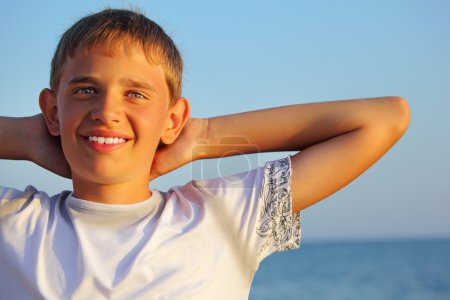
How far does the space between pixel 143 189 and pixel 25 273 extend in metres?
0.48

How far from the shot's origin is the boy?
2.04 m

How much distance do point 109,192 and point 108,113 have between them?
0.30 m

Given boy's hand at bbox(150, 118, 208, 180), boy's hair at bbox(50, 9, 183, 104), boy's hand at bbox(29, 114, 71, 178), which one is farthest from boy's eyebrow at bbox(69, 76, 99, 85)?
boy's hand at bbox(150, 118, 208, 180)

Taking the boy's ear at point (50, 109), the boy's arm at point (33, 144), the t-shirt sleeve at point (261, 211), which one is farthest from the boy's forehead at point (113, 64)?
the t-shirt sleeve at point (261, 211)

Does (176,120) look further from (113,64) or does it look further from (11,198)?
(11,198)

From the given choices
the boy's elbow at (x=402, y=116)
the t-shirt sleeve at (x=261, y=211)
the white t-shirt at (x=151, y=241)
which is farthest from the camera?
the boy's elbow at (x=402, y=116)

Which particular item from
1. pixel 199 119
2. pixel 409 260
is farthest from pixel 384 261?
pixel 199 119

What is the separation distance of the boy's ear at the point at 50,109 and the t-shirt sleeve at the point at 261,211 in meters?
0.61

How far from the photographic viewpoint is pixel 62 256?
6.76 feet

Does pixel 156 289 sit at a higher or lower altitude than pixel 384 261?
higher

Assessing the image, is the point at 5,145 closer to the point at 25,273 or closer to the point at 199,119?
the point at 25,273

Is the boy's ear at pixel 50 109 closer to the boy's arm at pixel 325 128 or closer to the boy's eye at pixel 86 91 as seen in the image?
the boy's eye at pixel 86 91

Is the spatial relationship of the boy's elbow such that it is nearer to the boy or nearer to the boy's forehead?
the boy

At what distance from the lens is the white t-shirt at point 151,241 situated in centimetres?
201
